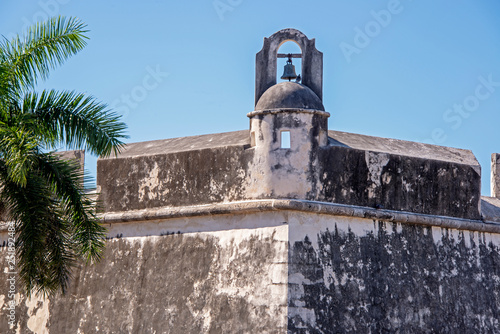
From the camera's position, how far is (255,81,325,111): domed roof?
Result: 9500mm

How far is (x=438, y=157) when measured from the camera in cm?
1101

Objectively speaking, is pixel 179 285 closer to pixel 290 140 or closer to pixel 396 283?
pixel 290 140

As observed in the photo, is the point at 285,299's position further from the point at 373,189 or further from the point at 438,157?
the point at 438,157

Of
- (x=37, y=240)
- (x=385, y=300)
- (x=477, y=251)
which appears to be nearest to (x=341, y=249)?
(x=385, y=300)

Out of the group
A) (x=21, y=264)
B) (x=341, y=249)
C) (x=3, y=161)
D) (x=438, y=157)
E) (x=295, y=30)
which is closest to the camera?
(x=3, y=161)

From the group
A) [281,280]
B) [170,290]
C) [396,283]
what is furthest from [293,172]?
Answer: [170,290]

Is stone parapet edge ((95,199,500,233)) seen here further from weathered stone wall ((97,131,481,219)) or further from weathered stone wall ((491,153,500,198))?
weathered stone wall ((491,153,500,198))

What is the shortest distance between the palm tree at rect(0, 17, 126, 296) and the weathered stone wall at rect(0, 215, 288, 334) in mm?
1611

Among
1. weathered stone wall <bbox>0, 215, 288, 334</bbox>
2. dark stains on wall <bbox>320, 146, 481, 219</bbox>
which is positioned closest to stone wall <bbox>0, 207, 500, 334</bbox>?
weathered stone wall <bbox>0, 215, 288, 334</bbox>

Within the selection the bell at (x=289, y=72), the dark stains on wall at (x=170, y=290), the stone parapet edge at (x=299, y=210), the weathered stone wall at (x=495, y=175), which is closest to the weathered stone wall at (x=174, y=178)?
the stone parapet edge at (x=299, y=210)

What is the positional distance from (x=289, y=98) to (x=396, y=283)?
8.32ft

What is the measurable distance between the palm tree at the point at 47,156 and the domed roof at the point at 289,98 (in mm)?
2060

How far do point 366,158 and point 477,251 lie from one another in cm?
215

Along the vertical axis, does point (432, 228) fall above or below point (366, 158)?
below
